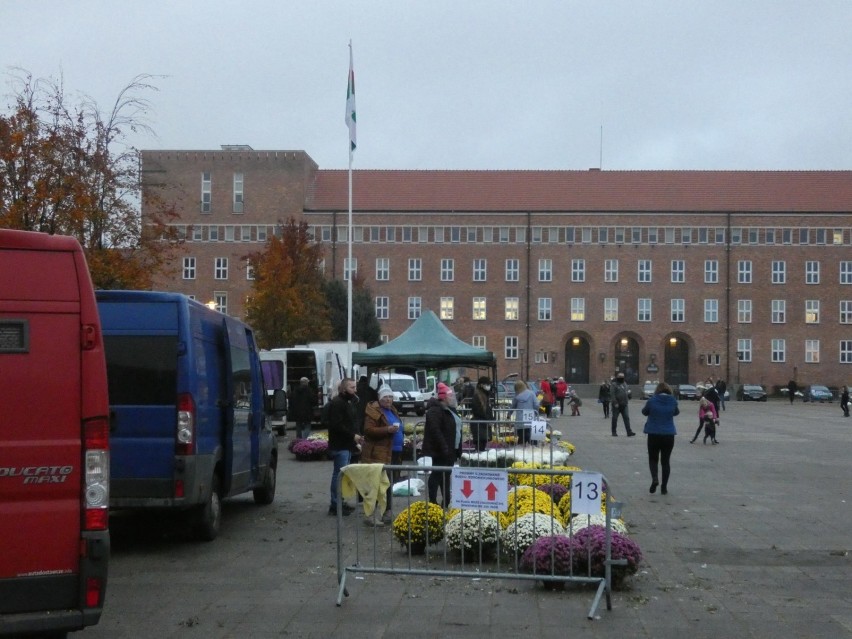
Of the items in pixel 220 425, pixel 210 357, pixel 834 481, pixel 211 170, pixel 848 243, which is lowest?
pixel 834 481

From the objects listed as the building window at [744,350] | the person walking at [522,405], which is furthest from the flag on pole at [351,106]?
the building window at [744,350]

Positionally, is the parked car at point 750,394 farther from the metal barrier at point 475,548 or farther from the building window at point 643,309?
the metal barrier at point 475,548

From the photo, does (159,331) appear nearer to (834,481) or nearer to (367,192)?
(834,481)

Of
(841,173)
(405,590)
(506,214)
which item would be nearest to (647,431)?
(405,590)

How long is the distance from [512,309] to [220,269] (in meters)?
23.3

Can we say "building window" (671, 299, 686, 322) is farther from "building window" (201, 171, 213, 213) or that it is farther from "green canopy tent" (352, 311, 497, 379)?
"green canopy tent" (352, 311, 497, 379)

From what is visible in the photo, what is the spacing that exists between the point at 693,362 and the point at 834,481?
2742 inches

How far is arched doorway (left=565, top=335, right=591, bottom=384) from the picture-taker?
8925 centimetres

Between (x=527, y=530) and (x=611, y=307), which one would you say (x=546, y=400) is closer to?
(x=527, y=530)

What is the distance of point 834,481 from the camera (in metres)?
19.7

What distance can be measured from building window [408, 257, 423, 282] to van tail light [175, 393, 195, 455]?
7830 cm

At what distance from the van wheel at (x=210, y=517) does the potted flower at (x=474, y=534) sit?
298 centimetres

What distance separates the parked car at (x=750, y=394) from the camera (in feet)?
261

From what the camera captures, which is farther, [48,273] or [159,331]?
[159,331]
